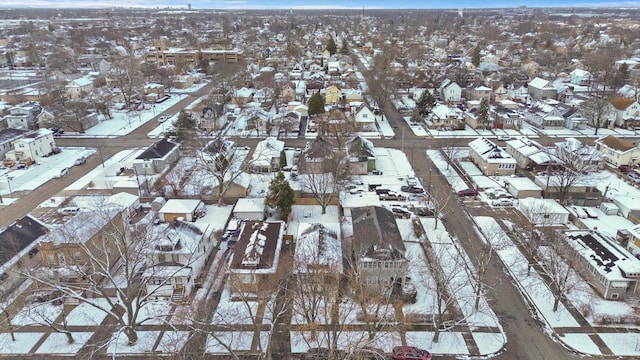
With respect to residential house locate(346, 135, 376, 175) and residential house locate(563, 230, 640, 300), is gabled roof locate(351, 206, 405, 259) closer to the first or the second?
residential house locate(563, 230, 640, 300)

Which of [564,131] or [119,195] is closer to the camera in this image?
A: [119,195]

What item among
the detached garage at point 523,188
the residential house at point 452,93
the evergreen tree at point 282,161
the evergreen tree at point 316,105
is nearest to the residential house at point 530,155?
the detached garage at point 523,188

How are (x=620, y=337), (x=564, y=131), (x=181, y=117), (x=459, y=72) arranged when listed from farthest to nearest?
(x=459, y=72) < (x=564, y=131) < (x=181, y=117) < (x=620, y=337)

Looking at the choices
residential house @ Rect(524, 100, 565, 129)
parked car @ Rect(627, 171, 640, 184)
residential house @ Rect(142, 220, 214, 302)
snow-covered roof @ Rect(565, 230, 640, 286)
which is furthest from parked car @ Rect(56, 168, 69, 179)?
residential house @ Rect(524, 100, 565, 129)

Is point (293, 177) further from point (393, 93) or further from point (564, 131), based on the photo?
point (564, 131)

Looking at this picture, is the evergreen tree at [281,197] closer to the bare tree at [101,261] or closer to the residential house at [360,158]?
the bare tree at [101,261]

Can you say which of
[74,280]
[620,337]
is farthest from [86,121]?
[620,337]
